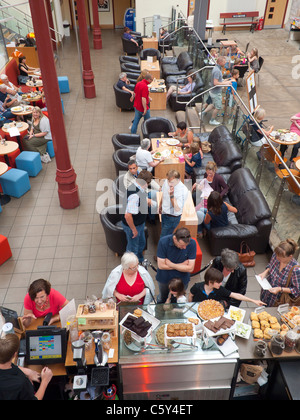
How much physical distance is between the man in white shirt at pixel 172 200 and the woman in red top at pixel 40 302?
203cm

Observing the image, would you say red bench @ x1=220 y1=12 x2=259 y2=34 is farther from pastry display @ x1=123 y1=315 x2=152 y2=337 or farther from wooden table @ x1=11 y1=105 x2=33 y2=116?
pastry display @ x1=123 y1=315 x2=152 y2=337

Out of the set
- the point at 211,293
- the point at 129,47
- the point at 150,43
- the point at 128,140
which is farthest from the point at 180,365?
the point at 129,47

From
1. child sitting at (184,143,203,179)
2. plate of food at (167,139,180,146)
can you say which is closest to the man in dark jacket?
child sitting at (184,143,203,179)

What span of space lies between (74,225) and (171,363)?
3.96m

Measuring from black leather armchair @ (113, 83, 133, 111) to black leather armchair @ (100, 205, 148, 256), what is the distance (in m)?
5.93

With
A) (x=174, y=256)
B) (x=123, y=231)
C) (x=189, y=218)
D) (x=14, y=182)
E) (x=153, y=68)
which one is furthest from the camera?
(x=153, y=68)

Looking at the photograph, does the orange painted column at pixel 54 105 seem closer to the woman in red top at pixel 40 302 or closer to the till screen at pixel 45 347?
the woman in red top at pixel 40 302

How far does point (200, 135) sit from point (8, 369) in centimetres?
693

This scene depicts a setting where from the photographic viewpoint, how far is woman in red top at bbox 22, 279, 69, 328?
12.4ft

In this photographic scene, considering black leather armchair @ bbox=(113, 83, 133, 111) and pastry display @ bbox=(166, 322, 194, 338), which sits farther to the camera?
black leather armchair @ bbox=(113, 83, 133, 111)

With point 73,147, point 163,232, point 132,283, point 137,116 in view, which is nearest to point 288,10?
point 137,116

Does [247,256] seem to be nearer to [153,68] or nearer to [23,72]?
[153,68]

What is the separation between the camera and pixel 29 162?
7.91 meters
